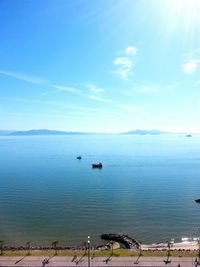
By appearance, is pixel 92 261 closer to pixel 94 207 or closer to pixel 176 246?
pixel 176 246

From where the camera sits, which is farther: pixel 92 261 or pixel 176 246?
pixel 176 246

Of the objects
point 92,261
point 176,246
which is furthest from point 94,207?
point 92,261

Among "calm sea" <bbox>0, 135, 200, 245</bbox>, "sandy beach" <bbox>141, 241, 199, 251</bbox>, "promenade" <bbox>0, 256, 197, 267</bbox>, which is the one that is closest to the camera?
"promenade" <bbox>0, 256, 197, 267</bbox>

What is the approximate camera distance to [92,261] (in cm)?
5044

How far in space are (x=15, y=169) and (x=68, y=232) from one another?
107 meters


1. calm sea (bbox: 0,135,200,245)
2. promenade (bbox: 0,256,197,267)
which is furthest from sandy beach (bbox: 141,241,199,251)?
promenade (bbox: 0,256,197,267)

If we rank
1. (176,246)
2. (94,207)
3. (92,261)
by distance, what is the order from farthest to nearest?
1. (94,207)
2. (176,246)
3. (92,261)

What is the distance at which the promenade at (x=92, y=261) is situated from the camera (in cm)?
4922

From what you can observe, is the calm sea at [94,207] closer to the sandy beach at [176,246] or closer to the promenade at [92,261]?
the sandy beach at [176,246]

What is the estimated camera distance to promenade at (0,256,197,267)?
161 ft

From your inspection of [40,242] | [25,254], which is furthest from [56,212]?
[25,254]

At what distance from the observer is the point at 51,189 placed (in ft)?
406

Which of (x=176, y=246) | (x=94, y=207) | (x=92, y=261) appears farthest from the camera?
(x=94, y=207)

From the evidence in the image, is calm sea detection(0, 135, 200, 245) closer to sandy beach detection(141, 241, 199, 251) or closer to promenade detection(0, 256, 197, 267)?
sandy beach detection(141, 241, 199, 251)
